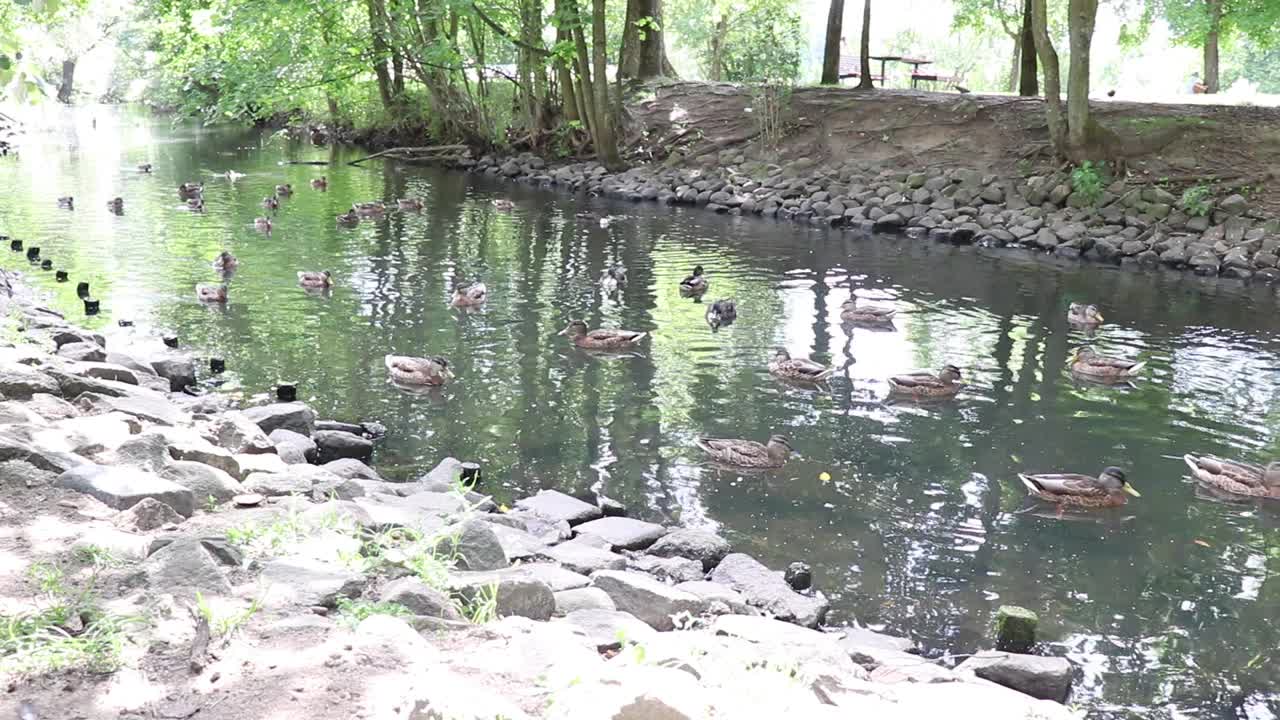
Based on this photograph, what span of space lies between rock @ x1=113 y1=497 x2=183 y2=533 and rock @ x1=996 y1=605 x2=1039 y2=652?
16.0ft

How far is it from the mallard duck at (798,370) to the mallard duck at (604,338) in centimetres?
190

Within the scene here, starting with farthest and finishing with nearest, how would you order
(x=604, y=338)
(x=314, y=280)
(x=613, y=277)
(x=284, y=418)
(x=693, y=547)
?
(x=613, y=277)
(x=314, y=280)
(x=604, y=338)
(x=284, y=418)
(x=693, y=547)

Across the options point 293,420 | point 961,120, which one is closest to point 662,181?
point 961,120

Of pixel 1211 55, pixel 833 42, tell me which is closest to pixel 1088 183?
pixel 833 42

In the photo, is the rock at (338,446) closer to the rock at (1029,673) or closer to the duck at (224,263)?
the rock at (1029,673)

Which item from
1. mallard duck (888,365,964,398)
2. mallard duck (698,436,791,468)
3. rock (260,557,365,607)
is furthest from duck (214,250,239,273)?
rock (260,557,365,607)

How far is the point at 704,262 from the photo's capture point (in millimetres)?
20875

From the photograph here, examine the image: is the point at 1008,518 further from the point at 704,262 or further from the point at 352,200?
the point at 352,200

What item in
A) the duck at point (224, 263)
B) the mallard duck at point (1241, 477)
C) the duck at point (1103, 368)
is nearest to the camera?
the mallard duck at point (1241, 477)

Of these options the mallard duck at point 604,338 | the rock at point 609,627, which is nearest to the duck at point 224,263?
the mallard duck at point 604,338

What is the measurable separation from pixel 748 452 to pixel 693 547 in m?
2.07

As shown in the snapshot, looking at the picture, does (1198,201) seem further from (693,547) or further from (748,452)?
(693,547)

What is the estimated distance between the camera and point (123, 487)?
21.1 feet

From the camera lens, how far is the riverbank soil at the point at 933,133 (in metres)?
24.3
